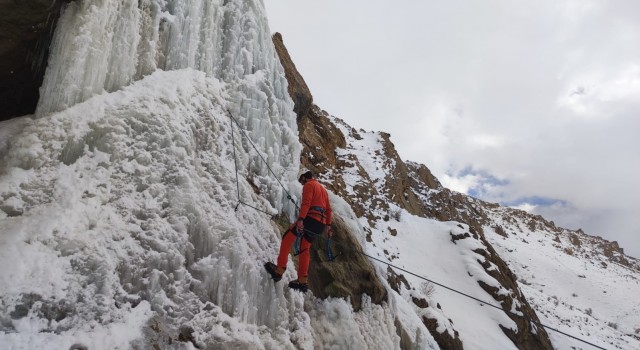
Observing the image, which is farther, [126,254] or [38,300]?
[126,254]

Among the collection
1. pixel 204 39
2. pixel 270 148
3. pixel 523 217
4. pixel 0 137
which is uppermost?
pixel 523 217

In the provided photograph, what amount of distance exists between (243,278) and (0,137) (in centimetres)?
353

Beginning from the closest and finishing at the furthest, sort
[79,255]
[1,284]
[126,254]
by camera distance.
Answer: [1,284] < [79,255] < [126,254]

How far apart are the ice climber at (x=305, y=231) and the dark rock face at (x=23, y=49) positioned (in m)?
4.04

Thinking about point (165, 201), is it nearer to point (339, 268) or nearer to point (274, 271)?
point (274, 271)

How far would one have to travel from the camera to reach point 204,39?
725cm

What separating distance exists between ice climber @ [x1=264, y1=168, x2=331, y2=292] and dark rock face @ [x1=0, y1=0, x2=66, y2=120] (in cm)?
404

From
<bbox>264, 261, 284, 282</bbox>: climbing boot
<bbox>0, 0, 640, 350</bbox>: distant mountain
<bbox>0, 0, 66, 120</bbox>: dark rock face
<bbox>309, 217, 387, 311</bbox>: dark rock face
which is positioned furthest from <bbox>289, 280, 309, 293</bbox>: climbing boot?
<bbox>0, 0, 66, 120</bbox>: dark rock face

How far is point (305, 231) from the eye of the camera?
6254 millimetres

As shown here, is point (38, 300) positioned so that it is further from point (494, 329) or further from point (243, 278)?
point (494, 329)

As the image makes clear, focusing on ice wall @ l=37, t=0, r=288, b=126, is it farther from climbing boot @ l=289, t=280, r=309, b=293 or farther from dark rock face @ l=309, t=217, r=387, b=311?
climbing boot @ l=289, t=280, r=309, b=293

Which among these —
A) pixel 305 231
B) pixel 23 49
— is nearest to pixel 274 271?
pixel 305 231

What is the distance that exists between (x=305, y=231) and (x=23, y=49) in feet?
15.3

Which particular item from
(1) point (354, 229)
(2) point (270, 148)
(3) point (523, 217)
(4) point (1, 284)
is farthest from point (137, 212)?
(3) point (523, 217)
